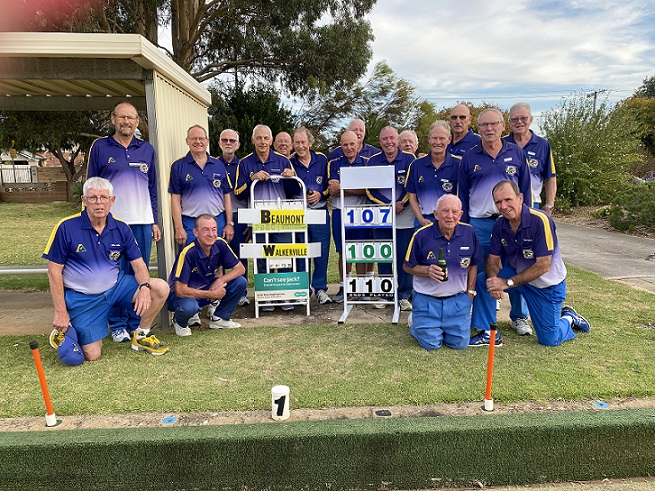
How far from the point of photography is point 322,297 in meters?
6.17

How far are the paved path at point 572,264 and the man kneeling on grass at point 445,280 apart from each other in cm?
88

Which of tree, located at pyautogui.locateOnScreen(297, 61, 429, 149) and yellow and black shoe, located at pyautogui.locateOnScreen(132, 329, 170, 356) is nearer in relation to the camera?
yellow and black shoe, located at pyautogui.locateOnScreen(132, 329, 170, 356)

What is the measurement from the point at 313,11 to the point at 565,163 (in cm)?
1140

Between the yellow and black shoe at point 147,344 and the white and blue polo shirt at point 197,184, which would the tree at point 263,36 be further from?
the yellow and black shoe at point 147,344

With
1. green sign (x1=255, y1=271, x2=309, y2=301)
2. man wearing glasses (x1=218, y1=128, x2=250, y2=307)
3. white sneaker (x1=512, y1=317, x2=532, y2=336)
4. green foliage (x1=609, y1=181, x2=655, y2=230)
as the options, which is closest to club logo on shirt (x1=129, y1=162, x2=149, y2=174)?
man wearing glasses (x1=218, y1=128, x2=250, y2=307)

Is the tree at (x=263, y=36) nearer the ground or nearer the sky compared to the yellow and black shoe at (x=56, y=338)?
nearer the sky

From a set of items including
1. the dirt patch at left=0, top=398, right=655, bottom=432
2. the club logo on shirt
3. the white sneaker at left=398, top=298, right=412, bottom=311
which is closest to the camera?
the dirt patch at left=0, top=398, right=655, bottom=432

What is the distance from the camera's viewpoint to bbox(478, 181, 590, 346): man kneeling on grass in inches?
164

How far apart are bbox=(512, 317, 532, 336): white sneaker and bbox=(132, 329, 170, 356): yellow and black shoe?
347 cm

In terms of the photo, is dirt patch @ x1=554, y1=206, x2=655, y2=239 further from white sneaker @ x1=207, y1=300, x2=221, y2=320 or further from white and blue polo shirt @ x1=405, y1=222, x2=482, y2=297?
white sneaker @ x1=207, y1=300, x2=221, y2=320

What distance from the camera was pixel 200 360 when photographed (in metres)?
4.17

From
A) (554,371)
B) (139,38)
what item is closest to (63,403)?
(139,38)

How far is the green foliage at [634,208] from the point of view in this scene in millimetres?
11859

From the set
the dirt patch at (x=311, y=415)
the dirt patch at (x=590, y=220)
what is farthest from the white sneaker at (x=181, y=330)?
the dirt patch at (x=590, y=220)
